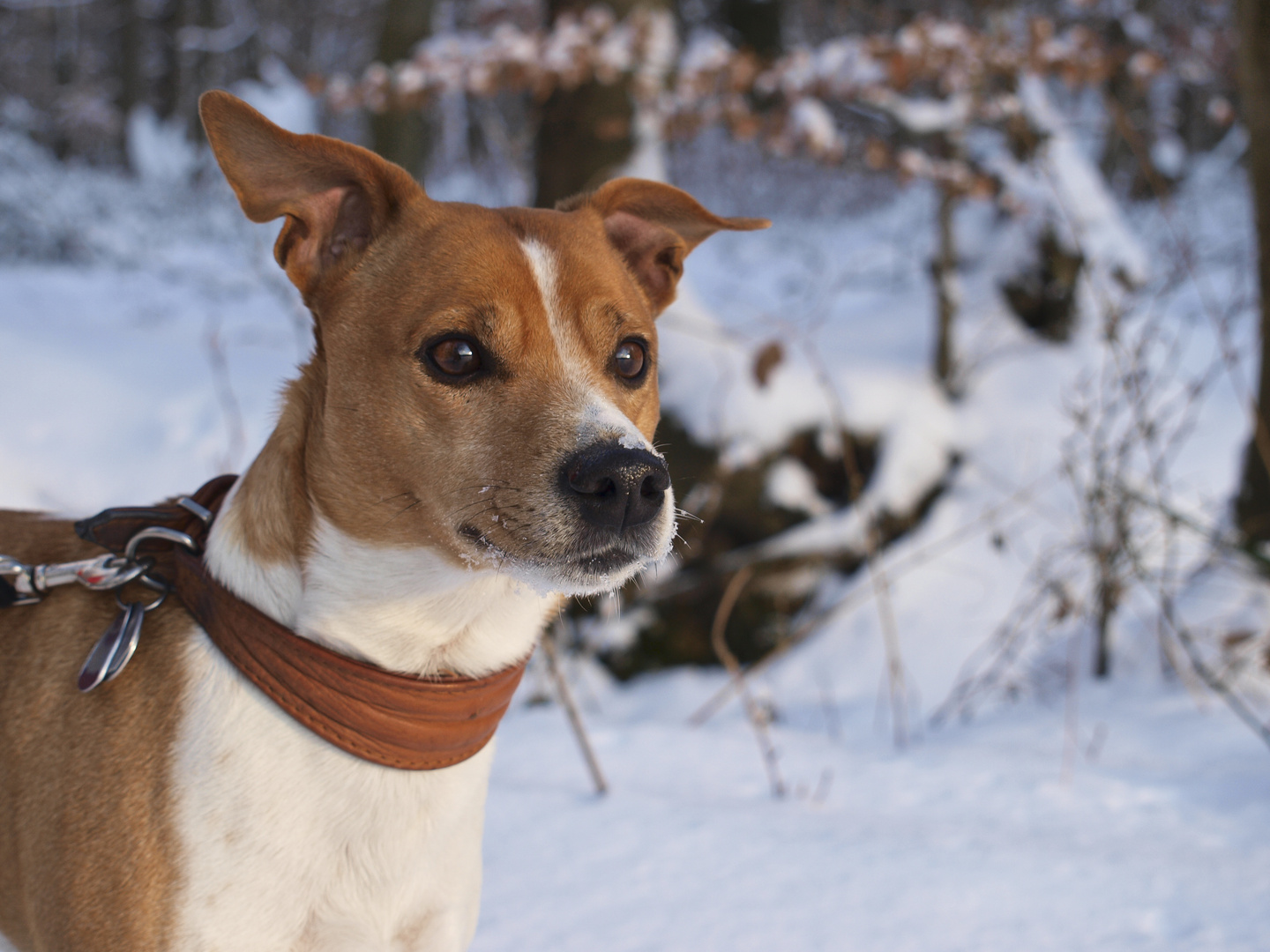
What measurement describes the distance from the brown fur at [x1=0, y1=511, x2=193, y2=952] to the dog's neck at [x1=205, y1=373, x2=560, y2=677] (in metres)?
0.16

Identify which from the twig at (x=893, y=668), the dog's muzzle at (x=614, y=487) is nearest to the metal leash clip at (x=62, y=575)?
the dog's muzzle at (x=614, y=487)

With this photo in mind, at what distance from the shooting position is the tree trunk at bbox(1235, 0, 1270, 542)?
4172mm

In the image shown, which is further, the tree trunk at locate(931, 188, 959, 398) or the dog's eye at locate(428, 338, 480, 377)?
the tree trunk at locate(931, 188, 959, 398)

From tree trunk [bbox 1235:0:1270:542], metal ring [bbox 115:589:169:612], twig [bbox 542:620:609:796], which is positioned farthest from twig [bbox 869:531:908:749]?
metal ring [bbox 115:589:169:612]

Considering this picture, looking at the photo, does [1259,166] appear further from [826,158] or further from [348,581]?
[348,581]

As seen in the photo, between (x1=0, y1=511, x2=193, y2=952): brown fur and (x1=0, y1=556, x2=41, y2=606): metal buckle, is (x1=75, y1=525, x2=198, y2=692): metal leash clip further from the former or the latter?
(x1=0, y1=556, x2=41, y2=606): metal buckle

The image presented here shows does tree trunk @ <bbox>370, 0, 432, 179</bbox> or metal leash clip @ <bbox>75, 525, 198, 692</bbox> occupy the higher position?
tree trunk @ <bbox>370, 0, 432, 179</bbox>

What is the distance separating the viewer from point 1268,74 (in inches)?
165

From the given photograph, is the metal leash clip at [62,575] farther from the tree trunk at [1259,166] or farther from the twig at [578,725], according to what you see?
the tree trunk at [1259,166]

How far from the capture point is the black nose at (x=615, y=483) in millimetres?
1566

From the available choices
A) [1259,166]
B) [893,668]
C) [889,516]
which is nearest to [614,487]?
[893,668]

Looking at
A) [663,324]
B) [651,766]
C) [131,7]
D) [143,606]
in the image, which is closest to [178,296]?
[663,324]

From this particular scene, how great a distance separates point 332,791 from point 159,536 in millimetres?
589

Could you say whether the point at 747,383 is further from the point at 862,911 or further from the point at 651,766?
the point at 862,911
